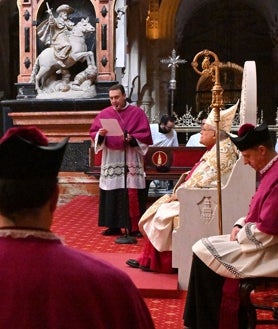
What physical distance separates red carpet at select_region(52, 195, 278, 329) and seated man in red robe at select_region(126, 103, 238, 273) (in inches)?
5.9

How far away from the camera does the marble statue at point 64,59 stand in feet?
39.9

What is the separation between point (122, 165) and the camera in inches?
298

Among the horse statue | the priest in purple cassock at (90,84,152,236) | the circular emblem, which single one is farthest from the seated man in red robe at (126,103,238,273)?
the horse statue

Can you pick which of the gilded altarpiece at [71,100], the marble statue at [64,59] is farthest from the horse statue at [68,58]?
the gilded altarpiece at [71,100]

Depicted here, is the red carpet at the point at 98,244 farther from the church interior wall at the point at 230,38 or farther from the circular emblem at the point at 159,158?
the church interior wall at the point at 230,38

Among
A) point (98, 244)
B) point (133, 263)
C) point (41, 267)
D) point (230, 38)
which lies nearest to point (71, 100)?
point (98, 244)

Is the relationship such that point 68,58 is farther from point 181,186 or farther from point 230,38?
point 230,38

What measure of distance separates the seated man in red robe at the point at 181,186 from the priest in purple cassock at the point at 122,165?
1919mm

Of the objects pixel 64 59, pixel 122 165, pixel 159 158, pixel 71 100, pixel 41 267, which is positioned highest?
pixel 64 59

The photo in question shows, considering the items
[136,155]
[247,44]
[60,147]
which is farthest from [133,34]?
[60,147]

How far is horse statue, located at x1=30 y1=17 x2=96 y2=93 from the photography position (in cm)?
1220

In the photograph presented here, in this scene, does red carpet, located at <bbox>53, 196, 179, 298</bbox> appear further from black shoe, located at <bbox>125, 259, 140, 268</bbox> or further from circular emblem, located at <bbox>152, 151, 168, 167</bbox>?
circular emblem, located at <bbox>152, 151, 168, 167</bbox>

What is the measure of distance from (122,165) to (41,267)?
5.81 metres

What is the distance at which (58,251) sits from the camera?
1811 millimetres
